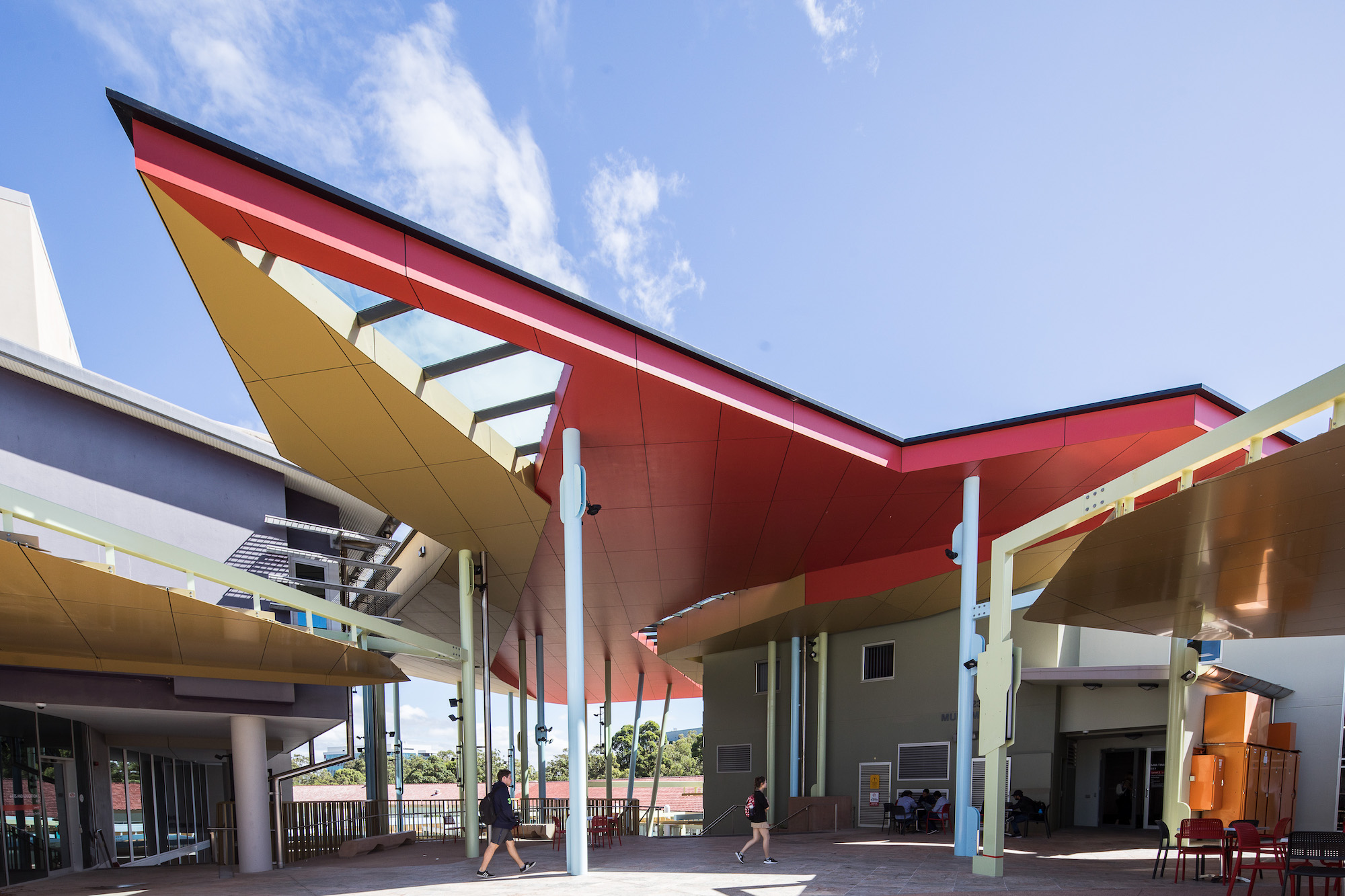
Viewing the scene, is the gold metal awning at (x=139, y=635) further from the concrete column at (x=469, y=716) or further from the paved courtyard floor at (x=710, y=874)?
the paved courtyard floor at (x=710, y=874)

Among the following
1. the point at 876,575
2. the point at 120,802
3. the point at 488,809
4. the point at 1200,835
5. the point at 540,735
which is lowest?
the point at 1200,835

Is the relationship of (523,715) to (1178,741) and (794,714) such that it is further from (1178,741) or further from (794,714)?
(1178,741)

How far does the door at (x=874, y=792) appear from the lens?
20.8 metres

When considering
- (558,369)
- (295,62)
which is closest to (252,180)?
(558,369)

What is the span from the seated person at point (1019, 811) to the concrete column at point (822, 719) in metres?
5.00

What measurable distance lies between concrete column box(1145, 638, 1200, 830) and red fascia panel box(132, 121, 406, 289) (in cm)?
1290

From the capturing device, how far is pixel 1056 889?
860cm

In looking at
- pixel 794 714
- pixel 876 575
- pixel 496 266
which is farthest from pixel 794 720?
pixel 496 266

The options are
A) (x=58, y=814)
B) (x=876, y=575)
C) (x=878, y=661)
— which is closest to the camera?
(x=58, y=814)

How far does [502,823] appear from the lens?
35.6 ft

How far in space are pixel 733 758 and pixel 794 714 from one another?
4196 mm

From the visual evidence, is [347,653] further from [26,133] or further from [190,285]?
[26,133]

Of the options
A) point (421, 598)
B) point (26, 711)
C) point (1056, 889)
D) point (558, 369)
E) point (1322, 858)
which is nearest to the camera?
point (1322, 858)

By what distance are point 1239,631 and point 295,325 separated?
13119 mm
